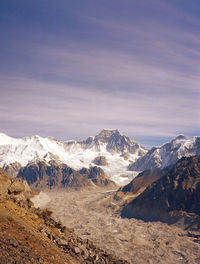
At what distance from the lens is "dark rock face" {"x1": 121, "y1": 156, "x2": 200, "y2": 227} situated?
163 metres

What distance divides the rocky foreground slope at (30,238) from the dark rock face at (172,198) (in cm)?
12914

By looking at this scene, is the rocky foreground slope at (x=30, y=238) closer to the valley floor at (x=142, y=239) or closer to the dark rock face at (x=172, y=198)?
the valley floor at (x=142, y=239)

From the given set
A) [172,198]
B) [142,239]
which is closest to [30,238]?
[142,239]

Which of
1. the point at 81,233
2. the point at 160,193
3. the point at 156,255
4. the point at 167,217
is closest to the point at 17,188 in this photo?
the point at 156,255

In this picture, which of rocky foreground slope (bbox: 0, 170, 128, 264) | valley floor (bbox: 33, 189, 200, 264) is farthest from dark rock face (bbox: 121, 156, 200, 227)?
rocky foreground slope (bbox: 0, 170, 128, 264)

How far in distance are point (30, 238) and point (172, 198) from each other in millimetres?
160037

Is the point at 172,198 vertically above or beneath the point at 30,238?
beneath

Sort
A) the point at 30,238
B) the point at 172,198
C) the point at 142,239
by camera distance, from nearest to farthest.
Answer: the point at 30,238
the point at 142,239
the point at 172,198

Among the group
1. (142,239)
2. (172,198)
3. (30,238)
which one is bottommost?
(142,239)

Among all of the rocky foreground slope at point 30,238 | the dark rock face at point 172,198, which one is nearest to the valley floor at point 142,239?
the dark rock face at point 172,198

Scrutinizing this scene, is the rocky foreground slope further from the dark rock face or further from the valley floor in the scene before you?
the dark rock face

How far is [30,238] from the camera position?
2858 centimetres

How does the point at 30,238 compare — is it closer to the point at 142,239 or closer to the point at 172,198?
the point at 142,239

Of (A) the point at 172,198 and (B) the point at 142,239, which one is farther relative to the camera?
(A) the point at 172,198
